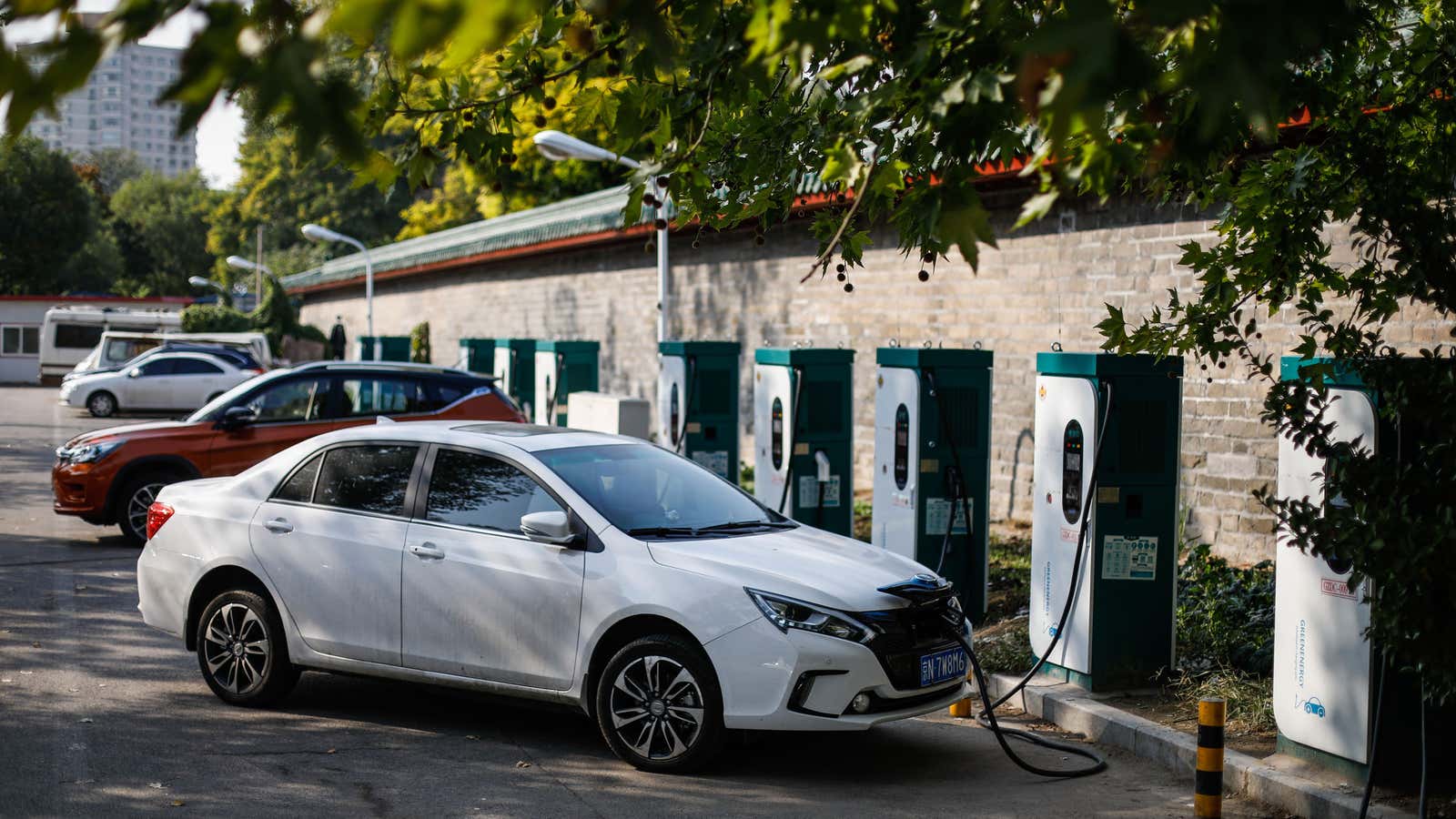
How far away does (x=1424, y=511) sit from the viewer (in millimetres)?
5535

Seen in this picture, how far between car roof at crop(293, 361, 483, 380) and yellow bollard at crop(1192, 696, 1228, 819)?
382 inches

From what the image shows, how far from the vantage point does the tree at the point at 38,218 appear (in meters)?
66.6

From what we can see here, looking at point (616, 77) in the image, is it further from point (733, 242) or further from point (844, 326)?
point (733, 242)

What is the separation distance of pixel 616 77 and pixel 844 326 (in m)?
10.3

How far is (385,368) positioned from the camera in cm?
1436

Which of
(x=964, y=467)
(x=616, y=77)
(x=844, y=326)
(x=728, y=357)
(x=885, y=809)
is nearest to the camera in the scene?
(x=885, y=809)

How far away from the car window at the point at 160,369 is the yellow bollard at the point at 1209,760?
31836mm

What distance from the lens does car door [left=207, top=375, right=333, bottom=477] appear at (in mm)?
13844

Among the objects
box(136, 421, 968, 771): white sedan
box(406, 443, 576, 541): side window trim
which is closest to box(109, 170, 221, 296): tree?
box(136, 421, 968, 771): white sedan

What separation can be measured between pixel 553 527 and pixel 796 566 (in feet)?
3.74

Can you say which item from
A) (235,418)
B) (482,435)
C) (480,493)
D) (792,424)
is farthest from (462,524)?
(235,418)

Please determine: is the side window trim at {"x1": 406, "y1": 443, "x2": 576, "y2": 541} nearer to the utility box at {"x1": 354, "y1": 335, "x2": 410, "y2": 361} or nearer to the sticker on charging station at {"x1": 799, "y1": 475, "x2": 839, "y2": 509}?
the sticker on charging station at {"x1": 799, "y1": 475, "x2": 839, "y2": 509}

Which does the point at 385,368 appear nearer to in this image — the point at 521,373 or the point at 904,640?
the point at 521,373

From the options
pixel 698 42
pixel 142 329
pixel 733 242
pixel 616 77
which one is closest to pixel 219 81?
pixel 698 42
